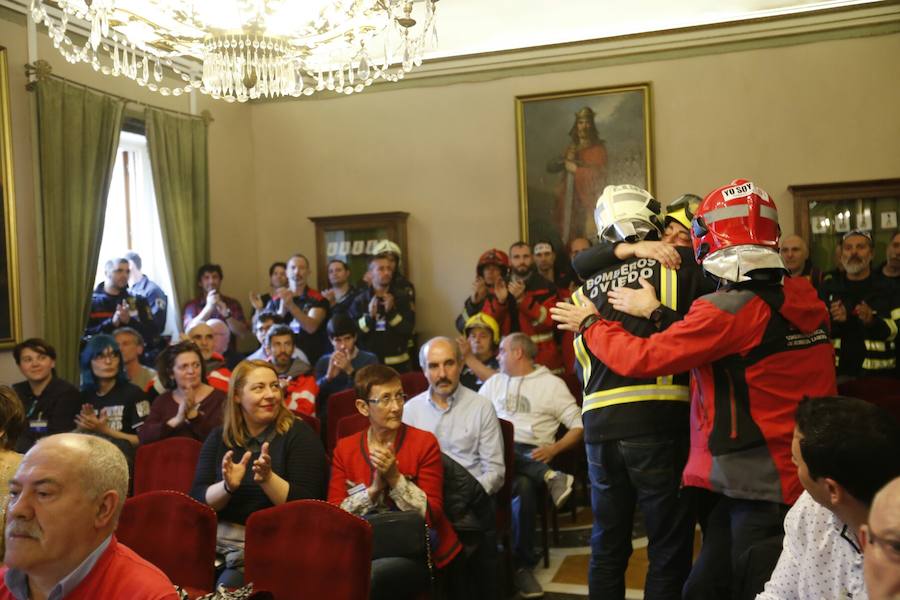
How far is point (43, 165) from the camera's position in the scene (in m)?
6.04

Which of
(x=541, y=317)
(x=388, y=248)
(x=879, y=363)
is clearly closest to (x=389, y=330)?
(x=388, y=248)

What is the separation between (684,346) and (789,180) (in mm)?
5520

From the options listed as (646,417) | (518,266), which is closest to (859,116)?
(518,266)

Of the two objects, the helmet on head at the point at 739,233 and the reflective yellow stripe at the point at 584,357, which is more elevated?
the helmet on head at the point at 739,233

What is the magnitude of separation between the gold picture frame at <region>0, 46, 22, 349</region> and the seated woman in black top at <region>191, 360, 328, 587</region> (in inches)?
125

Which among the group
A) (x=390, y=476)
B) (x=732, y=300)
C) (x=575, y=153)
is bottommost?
(x=390, y=476)

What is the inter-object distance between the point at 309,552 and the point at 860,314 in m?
4.35

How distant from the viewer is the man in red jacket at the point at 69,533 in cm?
178

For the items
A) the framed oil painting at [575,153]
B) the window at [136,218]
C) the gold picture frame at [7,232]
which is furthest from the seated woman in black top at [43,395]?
the framed oil painting at [575,153]

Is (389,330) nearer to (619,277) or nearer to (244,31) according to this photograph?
(244,31)

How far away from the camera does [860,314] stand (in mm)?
5480

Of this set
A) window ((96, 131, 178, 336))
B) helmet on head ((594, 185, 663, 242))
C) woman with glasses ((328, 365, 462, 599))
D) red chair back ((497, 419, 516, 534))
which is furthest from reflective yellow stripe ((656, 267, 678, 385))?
window ((96, 131, 178, 336))

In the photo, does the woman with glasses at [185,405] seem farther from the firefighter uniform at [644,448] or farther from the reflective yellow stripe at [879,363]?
the reflective yellow stripe at [879,363]

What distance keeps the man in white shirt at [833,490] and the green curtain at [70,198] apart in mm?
5541
